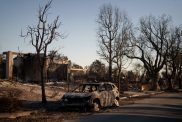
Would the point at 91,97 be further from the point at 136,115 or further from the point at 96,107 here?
the point at 136,115

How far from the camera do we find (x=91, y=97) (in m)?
19.3

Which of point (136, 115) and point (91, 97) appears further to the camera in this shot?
point (91, 97)

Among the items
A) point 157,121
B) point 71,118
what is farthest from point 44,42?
point 157,121

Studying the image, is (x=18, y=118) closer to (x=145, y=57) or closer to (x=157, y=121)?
(x=157, y=121)

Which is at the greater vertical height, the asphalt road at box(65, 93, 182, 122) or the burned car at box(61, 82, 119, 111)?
the burned car at box(61, 82, 119, 111)

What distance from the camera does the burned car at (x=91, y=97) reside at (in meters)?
19.1

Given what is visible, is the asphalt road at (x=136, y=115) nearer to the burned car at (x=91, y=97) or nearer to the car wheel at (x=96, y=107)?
the car wheel at (x=96, y=107)

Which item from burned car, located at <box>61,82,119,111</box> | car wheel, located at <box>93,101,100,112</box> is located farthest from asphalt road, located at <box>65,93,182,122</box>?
burned car, located at <box>61,82,119,111</box>

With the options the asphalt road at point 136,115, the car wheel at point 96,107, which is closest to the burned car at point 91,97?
the car wheel at point 96,107

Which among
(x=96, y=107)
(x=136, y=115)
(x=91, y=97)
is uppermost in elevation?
(x=91, y=97)

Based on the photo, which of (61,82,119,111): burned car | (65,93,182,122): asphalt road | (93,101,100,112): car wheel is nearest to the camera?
(65,93,182,122): asphalt road

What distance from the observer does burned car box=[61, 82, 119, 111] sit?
1912 cm

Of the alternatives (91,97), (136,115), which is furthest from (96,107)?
(136,115)

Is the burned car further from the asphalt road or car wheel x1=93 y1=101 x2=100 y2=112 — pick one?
the asphalt road
